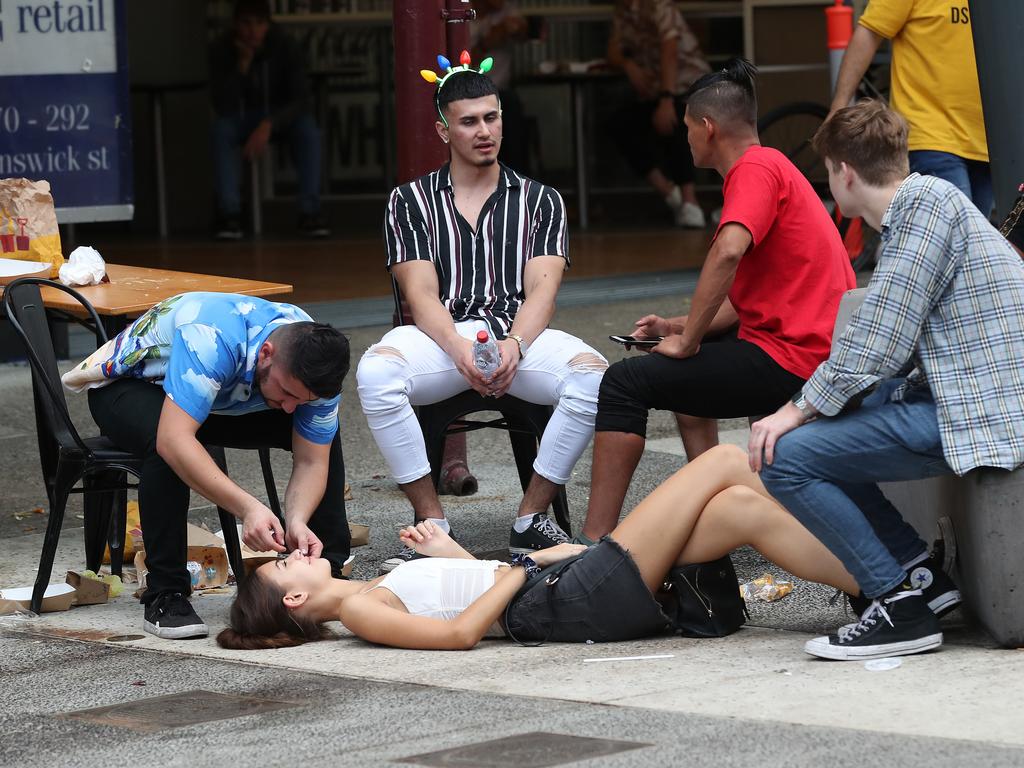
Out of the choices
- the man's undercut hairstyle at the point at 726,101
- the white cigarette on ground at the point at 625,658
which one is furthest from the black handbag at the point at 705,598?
the man's undercut hairstyle at the point at 726,101

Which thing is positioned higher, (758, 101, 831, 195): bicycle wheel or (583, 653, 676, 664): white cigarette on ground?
(758, 101, 831, 195): bicycle wheel

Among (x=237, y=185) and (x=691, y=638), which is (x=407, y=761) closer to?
(x=691, y=638)

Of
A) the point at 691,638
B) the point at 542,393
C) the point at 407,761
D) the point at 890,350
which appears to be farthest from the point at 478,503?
the point at 407,761

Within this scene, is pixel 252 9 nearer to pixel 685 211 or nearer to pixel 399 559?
pixel 685 211

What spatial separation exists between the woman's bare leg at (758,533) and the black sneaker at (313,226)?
9069 millimetres

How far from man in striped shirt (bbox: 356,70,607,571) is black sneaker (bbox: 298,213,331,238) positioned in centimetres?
731

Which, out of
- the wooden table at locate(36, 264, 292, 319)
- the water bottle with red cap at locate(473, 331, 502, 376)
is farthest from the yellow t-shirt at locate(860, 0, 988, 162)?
the wooden table at locate(36, 264, 292, 319)

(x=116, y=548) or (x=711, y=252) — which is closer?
(x=711, y=252)

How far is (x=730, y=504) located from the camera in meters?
4.52

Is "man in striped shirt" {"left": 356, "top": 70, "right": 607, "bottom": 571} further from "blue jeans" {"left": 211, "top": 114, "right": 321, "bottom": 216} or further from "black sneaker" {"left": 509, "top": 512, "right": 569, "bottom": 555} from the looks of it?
"blue jeans" {"left": 211, "top": 114, "right": 321, "bottom": 216}

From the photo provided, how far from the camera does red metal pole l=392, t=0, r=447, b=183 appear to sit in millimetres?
6570

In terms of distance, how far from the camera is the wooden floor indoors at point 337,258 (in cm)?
1049

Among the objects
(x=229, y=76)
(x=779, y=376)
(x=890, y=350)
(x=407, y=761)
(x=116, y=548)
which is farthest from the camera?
(x=229, y=76)

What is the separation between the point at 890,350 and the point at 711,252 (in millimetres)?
1141
